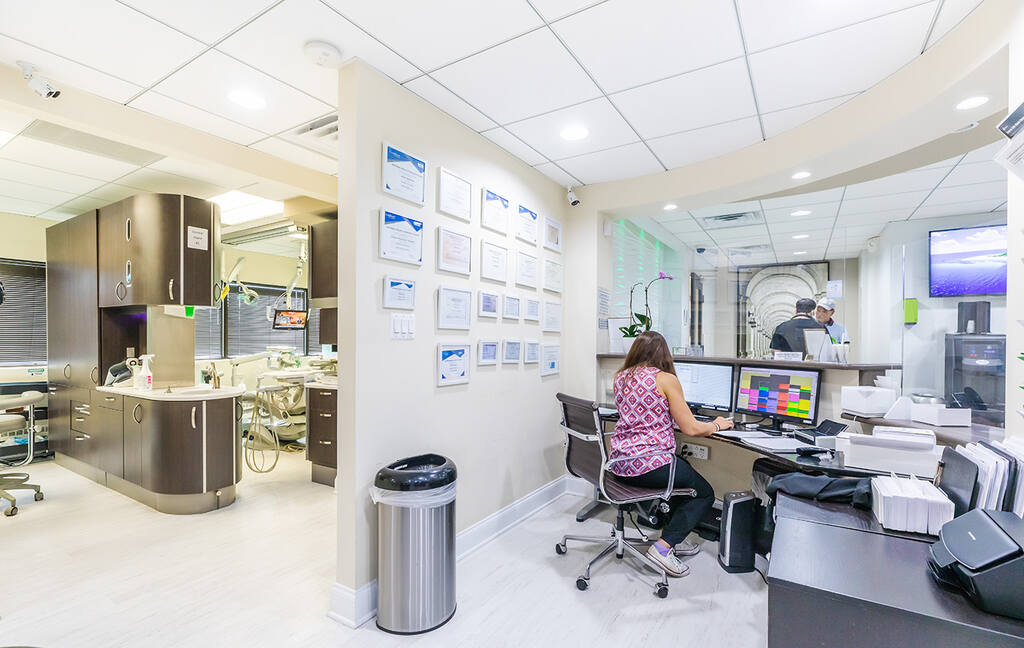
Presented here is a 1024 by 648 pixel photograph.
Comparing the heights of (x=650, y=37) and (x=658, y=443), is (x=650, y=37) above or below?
above

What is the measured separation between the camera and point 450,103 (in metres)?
2.55

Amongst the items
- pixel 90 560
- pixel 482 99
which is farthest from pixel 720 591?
pixel 90 560

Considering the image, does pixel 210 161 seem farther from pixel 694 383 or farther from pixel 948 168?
pixel 948 168

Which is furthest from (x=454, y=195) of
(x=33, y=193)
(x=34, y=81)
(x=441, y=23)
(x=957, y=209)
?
(x=957, y=209)

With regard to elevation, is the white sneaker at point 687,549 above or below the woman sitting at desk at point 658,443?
below

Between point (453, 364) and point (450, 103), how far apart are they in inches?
55.9

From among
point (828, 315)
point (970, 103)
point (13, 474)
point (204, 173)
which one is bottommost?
point (13, 474)

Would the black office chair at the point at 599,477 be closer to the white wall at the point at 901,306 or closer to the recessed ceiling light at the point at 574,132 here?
the recessed ceiling light at the point at 574,132

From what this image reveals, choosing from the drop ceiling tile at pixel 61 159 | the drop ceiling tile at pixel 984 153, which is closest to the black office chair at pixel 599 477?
the drop ceiling tile at pixel 984 153

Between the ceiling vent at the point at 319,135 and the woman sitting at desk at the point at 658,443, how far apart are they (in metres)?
2.30

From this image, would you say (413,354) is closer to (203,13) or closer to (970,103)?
(203,13)

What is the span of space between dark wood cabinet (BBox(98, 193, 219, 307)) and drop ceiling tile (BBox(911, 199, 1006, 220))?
6.30 meters

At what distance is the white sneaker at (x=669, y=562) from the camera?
2.50m

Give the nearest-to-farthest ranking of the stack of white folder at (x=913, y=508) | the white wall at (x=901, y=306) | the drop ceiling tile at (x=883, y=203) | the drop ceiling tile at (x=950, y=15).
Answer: the stack of white folder at (x=913, y=508), the drop ceiling tile at (x=950, y=15), the white wall at (x=901, y=306), the drop ceiling tile at (x=883, y=203)
